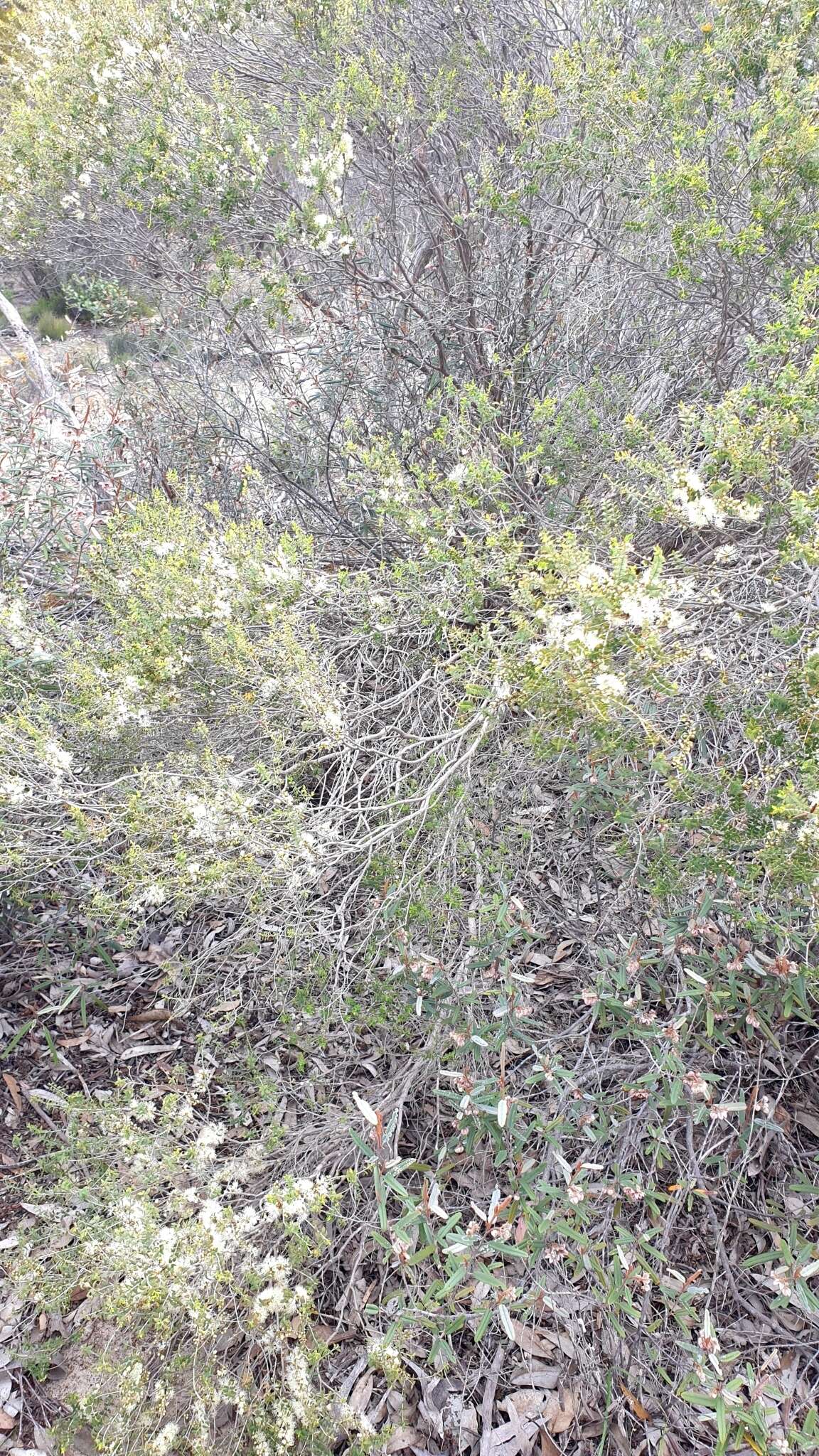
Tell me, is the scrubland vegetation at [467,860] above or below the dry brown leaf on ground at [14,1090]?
above

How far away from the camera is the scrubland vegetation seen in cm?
172

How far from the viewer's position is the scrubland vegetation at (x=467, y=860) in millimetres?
1723

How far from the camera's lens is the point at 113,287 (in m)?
4.36

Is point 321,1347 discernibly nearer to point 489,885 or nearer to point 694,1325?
point 694,1325

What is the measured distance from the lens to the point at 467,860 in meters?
2.23

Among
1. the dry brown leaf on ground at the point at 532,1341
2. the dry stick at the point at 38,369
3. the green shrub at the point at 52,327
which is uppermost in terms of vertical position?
the dry stick at the point at 38,369

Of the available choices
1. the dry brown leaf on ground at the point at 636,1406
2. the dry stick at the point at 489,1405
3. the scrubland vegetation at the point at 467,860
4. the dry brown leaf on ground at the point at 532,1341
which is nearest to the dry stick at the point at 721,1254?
the scrubland vegetation at the point at 467,860

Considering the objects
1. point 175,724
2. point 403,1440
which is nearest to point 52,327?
point 175,724

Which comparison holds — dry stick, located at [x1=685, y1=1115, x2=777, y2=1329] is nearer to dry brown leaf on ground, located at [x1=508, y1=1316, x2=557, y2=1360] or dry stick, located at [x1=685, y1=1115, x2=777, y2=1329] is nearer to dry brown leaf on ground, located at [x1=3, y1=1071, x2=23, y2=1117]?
dry brown leaf on ground, located at [x1=508, y1=1316, x2=557, y2=1360]

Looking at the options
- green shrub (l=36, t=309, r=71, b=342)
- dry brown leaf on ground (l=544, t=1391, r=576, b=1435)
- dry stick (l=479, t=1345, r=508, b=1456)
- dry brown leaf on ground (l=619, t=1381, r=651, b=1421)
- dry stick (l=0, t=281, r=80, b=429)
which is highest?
dry stick (l=0, t=281, r=80, b=429)

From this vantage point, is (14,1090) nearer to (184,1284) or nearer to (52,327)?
(184,1284)

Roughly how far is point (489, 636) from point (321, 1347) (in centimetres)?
155

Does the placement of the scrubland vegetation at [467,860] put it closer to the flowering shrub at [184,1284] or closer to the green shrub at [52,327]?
the flowering shrub at [184,1284]

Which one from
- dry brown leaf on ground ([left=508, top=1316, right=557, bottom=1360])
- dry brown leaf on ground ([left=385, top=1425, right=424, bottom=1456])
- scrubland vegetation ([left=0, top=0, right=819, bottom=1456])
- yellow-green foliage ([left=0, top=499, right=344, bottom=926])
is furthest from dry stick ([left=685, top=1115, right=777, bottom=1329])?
yellow-green foliage ([left=0, top=499, right=344, bottom=926])
